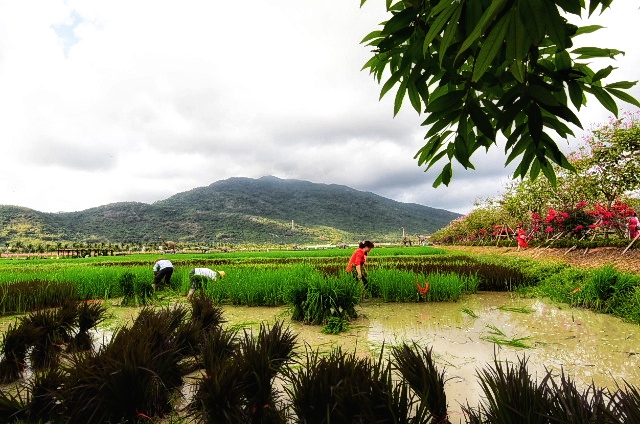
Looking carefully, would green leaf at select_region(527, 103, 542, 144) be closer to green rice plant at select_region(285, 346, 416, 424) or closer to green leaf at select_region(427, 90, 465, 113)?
green leaf at select_region(427, 90, 465, 113)

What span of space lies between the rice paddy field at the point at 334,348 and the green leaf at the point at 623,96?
1052 millimetres

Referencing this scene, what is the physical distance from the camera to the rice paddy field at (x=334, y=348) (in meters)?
1.88

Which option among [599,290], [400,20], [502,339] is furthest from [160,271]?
[599,290]

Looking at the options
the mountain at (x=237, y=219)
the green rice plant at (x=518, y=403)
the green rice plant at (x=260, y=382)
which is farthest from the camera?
the mountain at (x=237, y=219)

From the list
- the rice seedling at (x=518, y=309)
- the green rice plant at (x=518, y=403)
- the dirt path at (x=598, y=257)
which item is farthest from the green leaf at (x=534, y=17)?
the dirt path at (x=598, y=257)

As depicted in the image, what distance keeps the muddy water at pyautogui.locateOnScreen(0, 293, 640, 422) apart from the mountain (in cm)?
7838

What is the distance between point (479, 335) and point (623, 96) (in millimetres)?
3557

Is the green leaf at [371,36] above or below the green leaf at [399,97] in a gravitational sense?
above

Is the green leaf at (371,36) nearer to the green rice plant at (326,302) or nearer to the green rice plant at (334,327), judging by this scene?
the green rice plant at (334,327)

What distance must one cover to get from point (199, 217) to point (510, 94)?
104 metres

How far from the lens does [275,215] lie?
420 ft

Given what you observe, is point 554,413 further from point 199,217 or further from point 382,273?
point 199,217

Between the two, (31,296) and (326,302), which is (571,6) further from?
(31,296)

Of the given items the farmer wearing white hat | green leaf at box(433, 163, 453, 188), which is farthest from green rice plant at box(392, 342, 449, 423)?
the farmer wearing white hat
